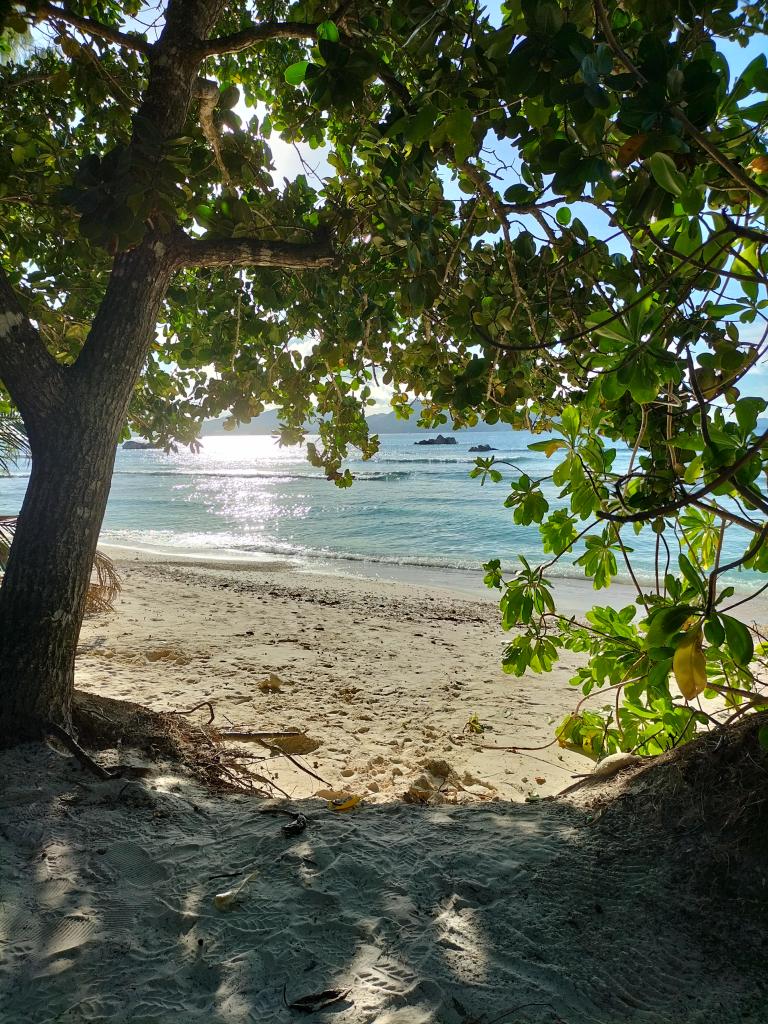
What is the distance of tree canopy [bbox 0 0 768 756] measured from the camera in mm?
1282

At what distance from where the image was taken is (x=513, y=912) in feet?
5.29

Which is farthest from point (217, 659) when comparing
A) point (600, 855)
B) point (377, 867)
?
point (600, 855)

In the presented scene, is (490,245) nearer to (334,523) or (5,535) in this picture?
(5,535)

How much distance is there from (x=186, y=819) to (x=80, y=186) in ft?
7.88

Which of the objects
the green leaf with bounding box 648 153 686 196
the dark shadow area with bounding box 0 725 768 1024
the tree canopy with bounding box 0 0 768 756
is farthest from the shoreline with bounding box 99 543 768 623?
the green leaf with bounding box 648 153 686 196

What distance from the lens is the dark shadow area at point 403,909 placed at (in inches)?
52.1

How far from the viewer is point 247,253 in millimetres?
3020

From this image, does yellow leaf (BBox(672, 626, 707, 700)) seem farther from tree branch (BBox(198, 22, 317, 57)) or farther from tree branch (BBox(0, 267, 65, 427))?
tree branch (BBox(198, 22, 317, 57))

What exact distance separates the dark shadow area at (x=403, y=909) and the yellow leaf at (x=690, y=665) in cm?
65

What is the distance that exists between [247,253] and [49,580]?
189 cm

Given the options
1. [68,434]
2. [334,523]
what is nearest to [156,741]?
[68,434]

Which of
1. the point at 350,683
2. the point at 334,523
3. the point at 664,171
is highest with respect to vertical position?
the point at 664,171

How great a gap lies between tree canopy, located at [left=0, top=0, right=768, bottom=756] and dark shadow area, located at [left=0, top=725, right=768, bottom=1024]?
0.49m

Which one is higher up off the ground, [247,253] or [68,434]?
[247,253]
